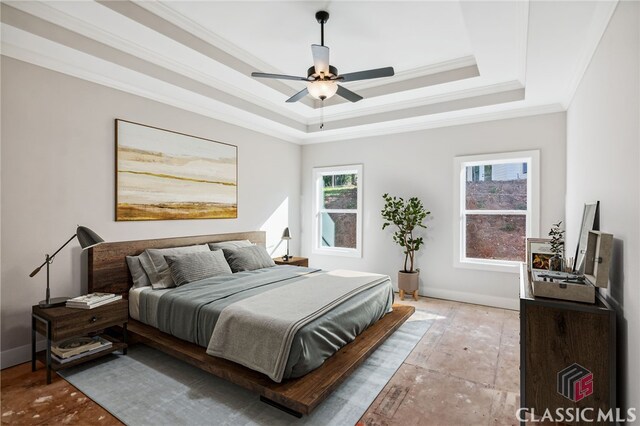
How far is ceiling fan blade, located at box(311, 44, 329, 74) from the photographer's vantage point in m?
2.52

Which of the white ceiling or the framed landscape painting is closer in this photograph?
the white ceiling

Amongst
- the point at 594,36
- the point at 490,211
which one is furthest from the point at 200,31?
the point at 490,211

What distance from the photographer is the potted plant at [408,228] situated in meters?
4.70

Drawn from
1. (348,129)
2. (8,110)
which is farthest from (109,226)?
(348,129)

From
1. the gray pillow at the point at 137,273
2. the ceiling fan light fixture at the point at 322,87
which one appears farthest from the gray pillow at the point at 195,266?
the ceiling fan light fixture at the point at 322,87

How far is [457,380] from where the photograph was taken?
8.46 ft

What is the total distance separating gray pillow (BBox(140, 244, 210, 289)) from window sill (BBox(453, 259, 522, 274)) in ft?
12.2

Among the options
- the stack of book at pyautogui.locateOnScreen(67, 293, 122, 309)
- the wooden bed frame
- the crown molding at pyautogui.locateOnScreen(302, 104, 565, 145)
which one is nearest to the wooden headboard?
the wooden bed frame

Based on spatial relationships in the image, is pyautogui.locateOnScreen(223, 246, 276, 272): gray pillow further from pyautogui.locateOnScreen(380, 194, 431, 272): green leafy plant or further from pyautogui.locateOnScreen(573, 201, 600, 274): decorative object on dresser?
pyautogui.locateOnScreen(573, 201, 600, 274): decorative object on dresser

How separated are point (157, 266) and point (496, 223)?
4.29 meters

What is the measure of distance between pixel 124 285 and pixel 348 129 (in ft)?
12.2

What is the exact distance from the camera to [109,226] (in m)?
3.38

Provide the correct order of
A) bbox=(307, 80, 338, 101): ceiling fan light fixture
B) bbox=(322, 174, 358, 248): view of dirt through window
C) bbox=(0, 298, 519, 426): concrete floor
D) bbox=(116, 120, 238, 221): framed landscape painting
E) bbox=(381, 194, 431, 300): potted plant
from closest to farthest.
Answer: bbox=(0, 298, 519, 426): concrete floor, bbox=(307, 80, 338, 101): ceiling fan light fixture, bbox=(116, 120, 238, 221): framed landscape painting, bbox=(381, 194, 431, 300): potted plant, bbox=(322, 174, 358, 248): view of dirt through window

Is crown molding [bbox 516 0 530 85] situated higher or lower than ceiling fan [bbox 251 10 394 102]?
higher
